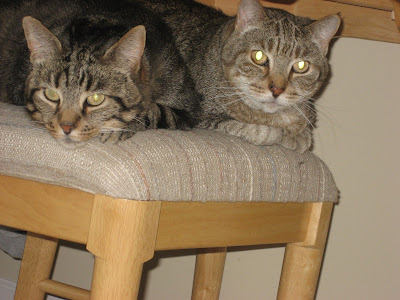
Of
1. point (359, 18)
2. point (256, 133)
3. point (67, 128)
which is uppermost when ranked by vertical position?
point (359, 18)

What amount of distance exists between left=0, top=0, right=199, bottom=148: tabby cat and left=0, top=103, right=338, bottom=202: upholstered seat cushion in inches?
1.7

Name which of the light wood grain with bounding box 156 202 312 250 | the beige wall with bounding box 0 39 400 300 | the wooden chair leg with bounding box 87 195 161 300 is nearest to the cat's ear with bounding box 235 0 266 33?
the beige wall with bounding box 0 39 400 300

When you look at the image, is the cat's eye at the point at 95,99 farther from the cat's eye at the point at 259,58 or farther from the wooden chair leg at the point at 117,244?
the cat's eye at the point at 259,58

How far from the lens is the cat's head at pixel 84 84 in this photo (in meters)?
0.98

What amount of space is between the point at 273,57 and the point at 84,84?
19.5 inches

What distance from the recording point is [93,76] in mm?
1010

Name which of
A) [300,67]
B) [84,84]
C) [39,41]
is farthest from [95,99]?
[300,67]

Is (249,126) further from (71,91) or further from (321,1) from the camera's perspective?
(321,1)

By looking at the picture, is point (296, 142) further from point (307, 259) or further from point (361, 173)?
point (361, 173)

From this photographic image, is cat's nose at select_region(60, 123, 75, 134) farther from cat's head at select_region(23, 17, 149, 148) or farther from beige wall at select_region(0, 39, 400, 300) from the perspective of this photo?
beige wall at select_region(0, 39, 400, 300)

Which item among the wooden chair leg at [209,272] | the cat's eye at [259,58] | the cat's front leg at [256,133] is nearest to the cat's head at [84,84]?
the cat's front leg at [256,133]

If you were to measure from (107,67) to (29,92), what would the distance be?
0.16 m

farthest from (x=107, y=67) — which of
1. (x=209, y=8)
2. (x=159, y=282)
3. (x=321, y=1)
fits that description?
(x=159, y=282)

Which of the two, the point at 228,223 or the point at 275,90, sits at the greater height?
the point at 275,90
